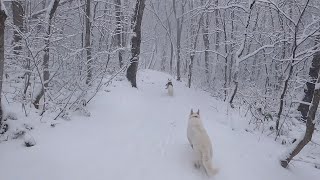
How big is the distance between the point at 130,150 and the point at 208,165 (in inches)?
63.2

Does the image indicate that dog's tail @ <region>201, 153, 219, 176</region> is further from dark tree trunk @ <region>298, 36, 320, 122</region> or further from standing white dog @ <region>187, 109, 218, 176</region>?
dark tree trunk @ <region>298, 36, 320, 122</region>

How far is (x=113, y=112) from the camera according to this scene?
30.2 feet

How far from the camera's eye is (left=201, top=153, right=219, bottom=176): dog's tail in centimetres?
608

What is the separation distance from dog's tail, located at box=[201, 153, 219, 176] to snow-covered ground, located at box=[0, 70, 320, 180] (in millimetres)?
203

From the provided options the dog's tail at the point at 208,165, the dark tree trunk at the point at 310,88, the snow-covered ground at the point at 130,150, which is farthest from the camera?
the dark tree trunk at the point at 310,88

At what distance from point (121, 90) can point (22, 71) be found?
5.32 metres

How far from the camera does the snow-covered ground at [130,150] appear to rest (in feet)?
17.5

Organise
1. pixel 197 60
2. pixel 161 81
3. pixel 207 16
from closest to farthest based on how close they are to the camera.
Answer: pixel 161 81, pixel 207 16, pixel 197 60

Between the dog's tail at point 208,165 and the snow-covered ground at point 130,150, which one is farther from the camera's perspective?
the dog's tail at point 208,165

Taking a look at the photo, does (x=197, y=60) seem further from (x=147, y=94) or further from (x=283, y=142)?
(x=283, y=142)

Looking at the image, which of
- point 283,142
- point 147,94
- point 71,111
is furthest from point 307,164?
point 147,94

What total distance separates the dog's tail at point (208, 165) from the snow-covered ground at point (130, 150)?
203 millimetres

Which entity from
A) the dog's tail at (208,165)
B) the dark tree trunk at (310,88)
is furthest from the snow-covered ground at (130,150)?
the dark tree trunk at (310,88)

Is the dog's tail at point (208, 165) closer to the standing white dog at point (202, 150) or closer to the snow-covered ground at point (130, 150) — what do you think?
the standing white dog at point (202, 150)
